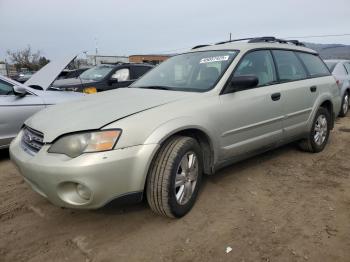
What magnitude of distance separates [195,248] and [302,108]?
8.91ft

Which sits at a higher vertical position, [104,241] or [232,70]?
[232,70]

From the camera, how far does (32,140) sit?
2979 mm

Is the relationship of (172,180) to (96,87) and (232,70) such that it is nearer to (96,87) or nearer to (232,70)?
(232,70)

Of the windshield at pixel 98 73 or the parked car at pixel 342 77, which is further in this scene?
the windshield at pixel 98 73

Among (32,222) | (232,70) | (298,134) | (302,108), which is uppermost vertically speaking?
(232,70)

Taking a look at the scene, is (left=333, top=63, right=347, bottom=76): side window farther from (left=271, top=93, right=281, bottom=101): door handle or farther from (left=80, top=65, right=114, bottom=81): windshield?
(left=80, top=65, right=114, bottom=81): windshield

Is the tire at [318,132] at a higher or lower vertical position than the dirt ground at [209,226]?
higher

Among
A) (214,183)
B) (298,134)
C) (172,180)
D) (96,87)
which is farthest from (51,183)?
(96,87)

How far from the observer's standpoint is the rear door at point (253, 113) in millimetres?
3426

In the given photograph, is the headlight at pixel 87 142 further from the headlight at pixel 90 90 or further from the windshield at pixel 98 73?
the windshield at pixel 98 73

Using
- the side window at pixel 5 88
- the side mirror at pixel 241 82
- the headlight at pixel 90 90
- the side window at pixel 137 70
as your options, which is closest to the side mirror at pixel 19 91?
the side window at pixel 5 88

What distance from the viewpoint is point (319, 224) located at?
295cm

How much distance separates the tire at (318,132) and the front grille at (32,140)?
11.8 ft

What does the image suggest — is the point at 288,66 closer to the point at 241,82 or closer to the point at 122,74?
the point at 241,82
